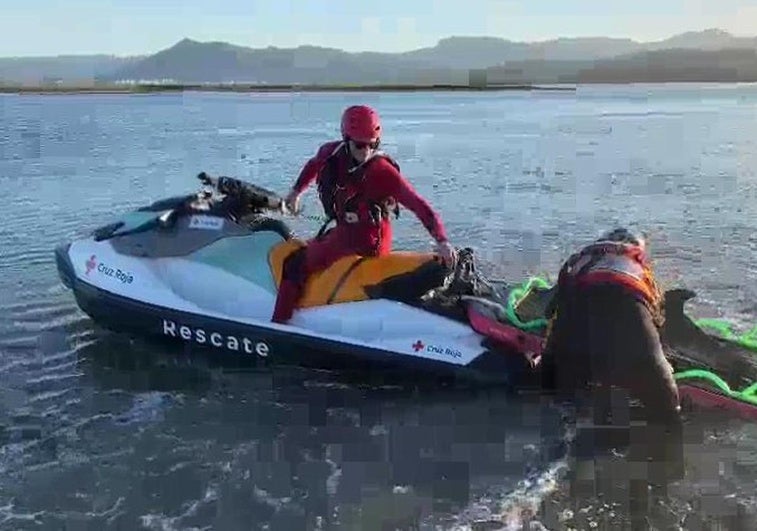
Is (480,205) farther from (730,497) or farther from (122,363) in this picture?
(730,497)

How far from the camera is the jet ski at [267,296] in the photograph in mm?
6215

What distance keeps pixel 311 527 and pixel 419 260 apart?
7.16ft

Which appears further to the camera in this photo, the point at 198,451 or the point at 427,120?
the point at 427,120

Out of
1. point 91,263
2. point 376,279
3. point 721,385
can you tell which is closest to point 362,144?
point 376,279

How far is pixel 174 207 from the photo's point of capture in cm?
721

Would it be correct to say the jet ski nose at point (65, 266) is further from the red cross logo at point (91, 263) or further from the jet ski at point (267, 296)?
the red cross logo at point (91, 263)

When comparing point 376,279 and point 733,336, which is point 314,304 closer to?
point 376,279

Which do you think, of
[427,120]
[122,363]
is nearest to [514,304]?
[122,363]

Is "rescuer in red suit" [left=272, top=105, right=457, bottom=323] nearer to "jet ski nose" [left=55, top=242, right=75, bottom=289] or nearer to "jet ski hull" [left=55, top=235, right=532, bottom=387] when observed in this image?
"jet ski hull" [left=55, top=235, right=532, bottom=387]

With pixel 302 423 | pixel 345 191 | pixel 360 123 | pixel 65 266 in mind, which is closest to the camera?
pixel 302 423

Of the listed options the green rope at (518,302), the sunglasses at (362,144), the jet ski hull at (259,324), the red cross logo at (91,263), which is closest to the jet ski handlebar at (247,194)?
the jet ski hull at (259,324)

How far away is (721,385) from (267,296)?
291cm

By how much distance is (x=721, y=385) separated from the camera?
5633mm

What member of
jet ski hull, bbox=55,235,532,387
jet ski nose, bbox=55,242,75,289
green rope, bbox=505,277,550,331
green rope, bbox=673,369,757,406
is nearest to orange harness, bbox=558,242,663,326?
green rope, bbox=673,369,757,406
